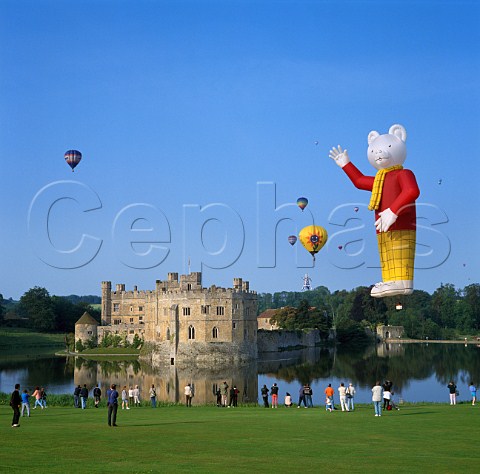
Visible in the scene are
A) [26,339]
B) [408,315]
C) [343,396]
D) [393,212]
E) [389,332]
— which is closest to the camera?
[393,212]

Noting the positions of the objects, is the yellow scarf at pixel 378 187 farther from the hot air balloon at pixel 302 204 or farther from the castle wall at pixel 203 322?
the castle wall at pixel 203 322

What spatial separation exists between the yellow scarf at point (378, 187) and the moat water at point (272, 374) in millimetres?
18243

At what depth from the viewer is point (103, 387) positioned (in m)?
42.5

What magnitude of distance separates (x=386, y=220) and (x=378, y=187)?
37.4 inches

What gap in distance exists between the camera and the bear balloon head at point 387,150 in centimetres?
1702

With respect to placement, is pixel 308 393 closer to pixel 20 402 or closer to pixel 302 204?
pixel 20 402

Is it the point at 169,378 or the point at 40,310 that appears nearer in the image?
the point at 169,378

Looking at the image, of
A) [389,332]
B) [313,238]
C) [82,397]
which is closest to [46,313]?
[389,332]

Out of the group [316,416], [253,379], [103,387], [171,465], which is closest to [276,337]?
[253,379]

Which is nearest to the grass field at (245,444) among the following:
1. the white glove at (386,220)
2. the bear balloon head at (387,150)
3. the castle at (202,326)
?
the white glove at (386,220)

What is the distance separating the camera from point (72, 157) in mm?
44188

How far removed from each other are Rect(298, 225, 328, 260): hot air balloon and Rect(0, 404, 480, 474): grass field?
687 inches

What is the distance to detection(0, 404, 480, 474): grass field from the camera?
11.7 metres

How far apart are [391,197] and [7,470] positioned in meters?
9.98
